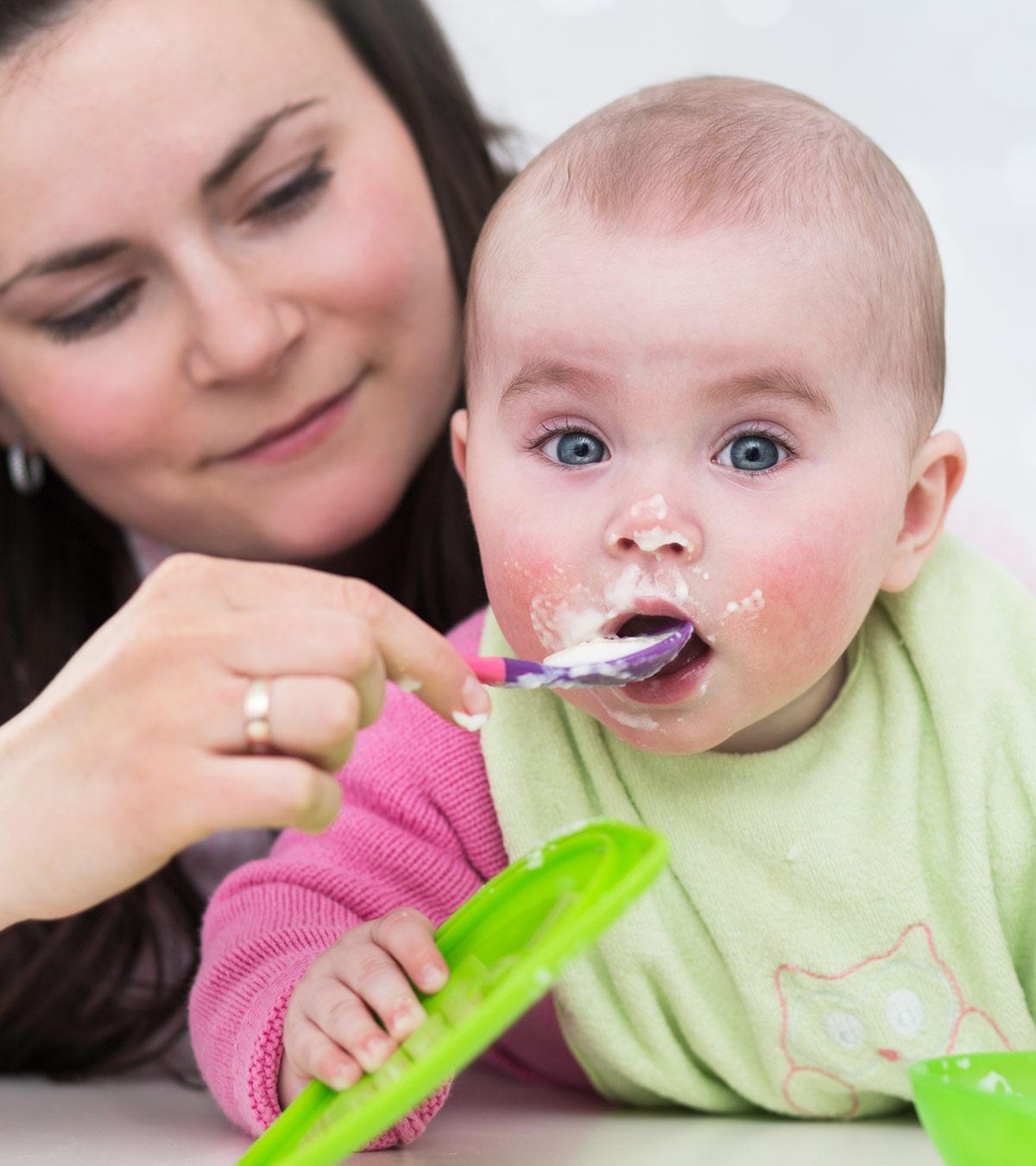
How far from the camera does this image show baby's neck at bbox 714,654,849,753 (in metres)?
1.31

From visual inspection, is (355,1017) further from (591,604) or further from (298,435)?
Result: (298,435)

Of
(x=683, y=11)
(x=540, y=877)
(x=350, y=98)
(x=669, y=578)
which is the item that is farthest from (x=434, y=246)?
(x=683, y=11)

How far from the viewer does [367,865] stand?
1.35 meters

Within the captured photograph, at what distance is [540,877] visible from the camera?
1.05m

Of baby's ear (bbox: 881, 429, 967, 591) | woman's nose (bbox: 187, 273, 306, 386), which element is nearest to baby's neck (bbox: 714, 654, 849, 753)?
baby's ear (bbox: 881, 429, 967, 591)

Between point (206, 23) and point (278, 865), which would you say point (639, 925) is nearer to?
point (278, 865)

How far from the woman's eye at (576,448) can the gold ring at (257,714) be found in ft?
1.13

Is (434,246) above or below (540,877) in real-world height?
above

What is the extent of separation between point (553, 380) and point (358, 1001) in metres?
0.47

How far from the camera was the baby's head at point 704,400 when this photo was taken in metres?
1.09

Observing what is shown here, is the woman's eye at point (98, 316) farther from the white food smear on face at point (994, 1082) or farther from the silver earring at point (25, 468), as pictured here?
the white food smear on face at point (994, 1082)

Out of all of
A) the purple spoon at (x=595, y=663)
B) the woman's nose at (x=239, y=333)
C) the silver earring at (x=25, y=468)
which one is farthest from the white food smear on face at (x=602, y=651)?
the silver earring at (x=25, y=468)

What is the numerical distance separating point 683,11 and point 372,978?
217 cm

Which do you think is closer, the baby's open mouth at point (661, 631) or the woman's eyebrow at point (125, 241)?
the baby's open mouth at point (661, 631)
